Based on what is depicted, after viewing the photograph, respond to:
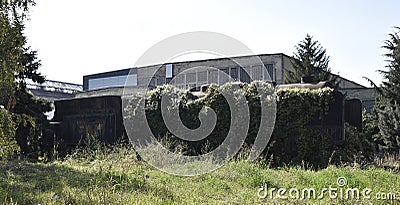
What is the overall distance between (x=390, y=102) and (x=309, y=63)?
623 cm

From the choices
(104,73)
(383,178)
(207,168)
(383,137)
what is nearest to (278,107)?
(207,168)

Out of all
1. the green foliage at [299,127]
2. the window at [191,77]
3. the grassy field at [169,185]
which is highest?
the window at [191,77]

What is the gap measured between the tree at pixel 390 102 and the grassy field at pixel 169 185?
12645 millimetres

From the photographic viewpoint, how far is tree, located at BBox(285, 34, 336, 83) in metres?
26.5

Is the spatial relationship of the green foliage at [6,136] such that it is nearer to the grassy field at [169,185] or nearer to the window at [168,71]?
the grassy field at [169,185]

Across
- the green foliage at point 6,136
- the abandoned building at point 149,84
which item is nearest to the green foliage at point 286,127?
the abandoned building at point 149,84

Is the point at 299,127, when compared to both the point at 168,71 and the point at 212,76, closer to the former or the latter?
the point at 212,76

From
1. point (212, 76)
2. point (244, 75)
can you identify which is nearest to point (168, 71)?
Answer: point (244, 75)

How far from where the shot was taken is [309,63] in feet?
87.8

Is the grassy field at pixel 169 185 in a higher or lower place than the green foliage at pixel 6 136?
lower

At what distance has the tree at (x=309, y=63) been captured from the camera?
87.0 feet

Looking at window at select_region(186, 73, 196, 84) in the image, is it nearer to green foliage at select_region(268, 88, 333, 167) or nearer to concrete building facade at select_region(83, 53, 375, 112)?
concrete building facade at select_region(83, 53, 375, 112)

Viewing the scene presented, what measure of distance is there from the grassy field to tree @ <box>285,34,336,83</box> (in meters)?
17.7

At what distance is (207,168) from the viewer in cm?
946
